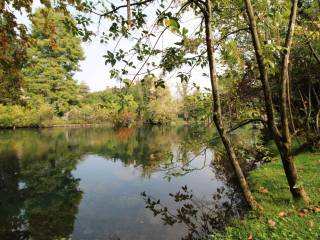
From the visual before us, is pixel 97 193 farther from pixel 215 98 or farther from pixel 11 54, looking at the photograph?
pixel 215 98

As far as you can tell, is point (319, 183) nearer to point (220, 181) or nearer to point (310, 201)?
point (310, 201)

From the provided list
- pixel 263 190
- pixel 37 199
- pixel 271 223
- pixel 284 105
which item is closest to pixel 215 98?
pixel 284 105

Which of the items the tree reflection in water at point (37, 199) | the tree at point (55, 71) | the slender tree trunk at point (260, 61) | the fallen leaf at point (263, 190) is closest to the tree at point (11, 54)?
the tree reflection in water at point (37, 199)

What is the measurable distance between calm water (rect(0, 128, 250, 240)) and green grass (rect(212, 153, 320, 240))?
1.32 meters

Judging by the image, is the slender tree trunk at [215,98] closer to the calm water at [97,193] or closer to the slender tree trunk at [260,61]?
the calm water at [97,193]

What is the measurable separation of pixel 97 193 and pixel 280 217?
7619mm

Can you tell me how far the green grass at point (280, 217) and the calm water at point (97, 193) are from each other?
132cm

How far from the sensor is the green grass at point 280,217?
15.5 feet

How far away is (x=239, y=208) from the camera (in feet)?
26.1

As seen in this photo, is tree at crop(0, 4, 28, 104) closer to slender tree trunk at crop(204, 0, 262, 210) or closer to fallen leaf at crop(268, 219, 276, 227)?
slender tree trunk at crop(204, 0, 262, 210)

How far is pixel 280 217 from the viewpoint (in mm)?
5344

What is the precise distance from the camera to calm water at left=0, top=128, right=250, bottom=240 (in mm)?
7387

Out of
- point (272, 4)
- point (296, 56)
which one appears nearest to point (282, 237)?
point (272, 4)

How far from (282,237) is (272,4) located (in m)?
4.02
